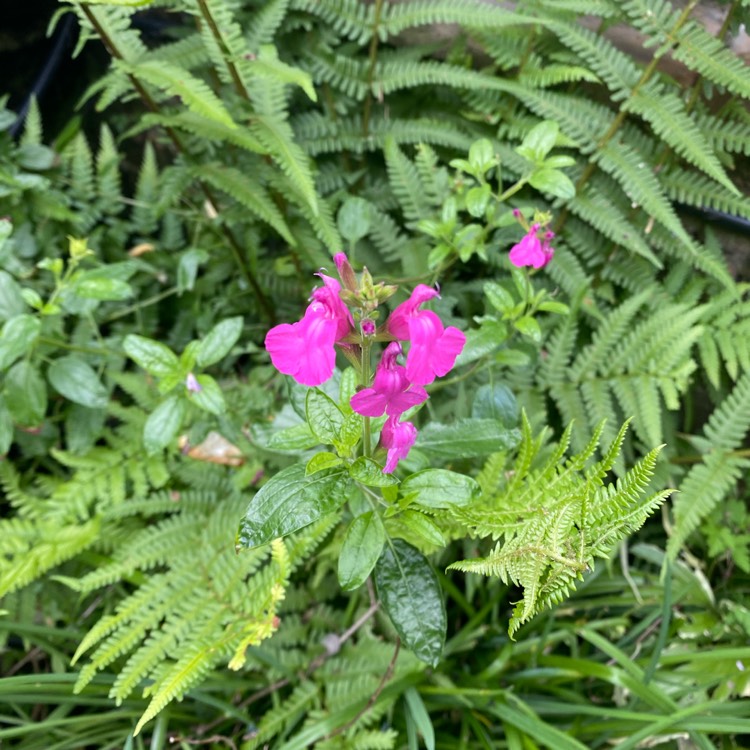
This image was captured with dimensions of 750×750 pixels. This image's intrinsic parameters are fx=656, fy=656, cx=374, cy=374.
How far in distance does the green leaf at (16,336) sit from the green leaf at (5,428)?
0.25 m

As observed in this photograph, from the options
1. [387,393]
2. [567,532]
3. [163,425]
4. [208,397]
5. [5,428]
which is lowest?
[5,428]

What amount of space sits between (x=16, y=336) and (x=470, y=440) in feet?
3.91

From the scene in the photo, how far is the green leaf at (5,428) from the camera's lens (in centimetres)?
186

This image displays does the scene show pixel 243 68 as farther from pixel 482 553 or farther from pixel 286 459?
pixel 482 553

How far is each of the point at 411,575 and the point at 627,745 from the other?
827mm

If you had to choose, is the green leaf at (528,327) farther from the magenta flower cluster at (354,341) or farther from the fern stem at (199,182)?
the fern stem at (199,182)

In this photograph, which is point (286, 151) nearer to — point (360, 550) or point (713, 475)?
point (360, 550)

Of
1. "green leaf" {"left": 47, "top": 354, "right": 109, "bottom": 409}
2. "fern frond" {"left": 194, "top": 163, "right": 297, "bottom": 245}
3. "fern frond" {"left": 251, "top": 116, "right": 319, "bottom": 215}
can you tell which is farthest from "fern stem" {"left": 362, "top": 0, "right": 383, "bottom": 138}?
"green leaf" {"left": 47, "top": 354, "right": 109, "bottom": 409}

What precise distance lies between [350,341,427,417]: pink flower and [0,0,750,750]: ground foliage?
372mm

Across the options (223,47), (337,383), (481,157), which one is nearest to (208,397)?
(337,383)

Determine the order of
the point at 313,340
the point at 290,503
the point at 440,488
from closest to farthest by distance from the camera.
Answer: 1. the point at 313,340
2. the point at 290,503
3. the point at 440,488

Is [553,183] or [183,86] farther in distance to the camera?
[183,86]

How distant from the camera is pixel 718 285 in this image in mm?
2293

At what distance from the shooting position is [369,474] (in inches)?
46.1
